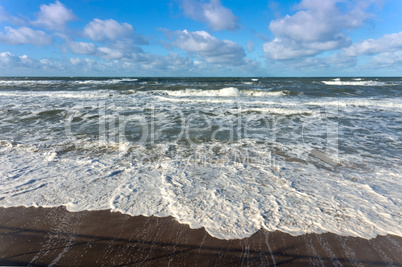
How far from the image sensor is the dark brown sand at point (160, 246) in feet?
8.12

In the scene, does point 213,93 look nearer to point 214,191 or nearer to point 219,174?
point 219,174

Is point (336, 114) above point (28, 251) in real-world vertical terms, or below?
above

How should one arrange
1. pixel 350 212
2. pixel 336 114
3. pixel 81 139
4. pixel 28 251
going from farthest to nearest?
pixel 336 114 → pixel 81 139 → pixel 350 212 → pixel 28 251

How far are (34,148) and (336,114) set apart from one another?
46.8 feet

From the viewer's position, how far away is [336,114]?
12.2 meters

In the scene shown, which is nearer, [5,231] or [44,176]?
[5,231]

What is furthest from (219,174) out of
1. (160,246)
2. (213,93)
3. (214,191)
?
(213,93)

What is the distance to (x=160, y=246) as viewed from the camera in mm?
2676

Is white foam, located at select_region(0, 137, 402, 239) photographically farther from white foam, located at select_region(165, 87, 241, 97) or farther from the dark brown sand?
white foam, located at select_region(165, 87, 241, 97)

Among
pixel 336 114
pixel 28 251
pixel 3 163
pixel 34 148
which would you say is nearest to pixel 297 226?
pixel 28 251

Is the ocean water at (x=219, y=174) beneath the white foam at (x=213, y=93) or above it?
beneath

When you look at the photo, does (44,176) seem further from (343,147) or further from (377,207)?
(343,147)

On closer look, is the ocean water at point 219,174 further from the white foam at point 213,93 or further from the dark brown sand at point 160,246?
the white foam at point 213,93

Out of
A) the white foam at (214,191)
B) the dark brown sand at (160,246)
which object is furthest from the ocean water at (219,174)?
the dark brown sand at (160,246)
